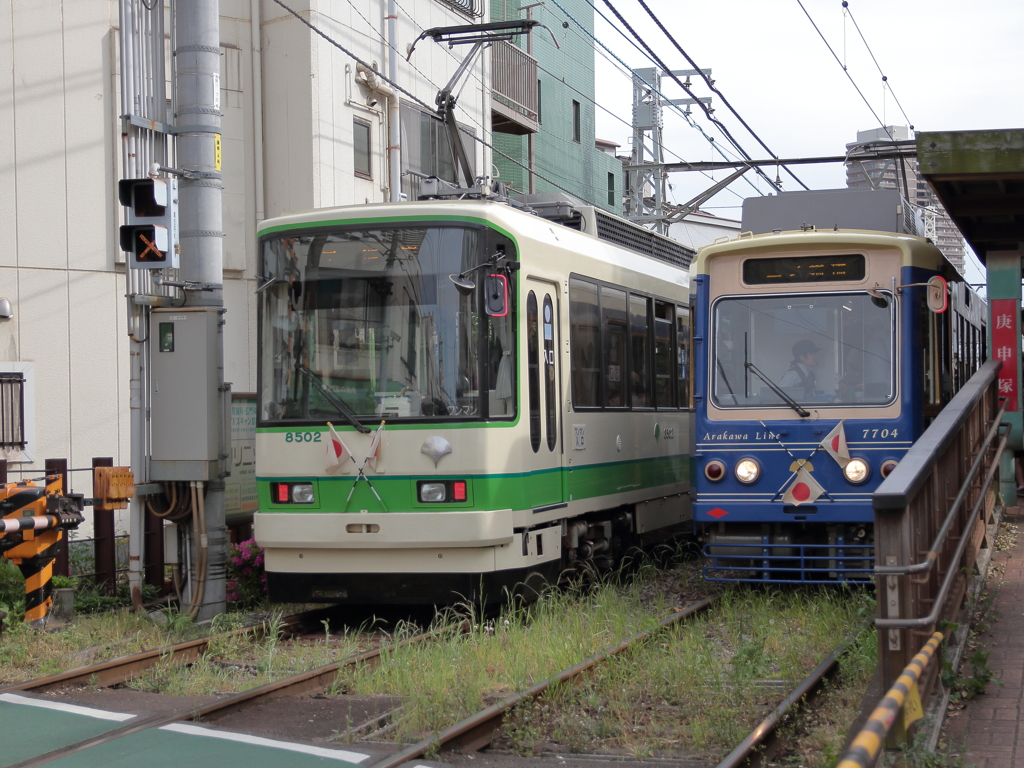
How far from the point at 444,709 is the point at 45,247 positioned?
10.9 m

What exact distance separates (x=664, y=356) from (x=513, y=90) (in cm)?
1405

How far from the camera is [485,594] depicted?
895 centimetres

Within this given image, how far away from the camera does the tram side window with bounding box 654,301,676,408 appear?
12.7m

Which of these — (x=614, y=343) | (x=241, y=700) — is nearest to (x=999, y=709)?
(x=241, y=700)

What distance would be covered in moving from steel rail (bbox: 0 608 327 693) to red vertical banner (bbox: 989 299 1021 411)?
331 inches

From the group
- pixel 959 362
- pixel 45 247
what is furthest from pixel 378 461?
pixel 45 247

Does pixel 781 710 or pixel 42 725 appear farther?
pixel 42 725

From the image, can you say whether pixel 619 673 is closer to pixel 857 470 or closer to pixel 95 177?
pixel 857 470

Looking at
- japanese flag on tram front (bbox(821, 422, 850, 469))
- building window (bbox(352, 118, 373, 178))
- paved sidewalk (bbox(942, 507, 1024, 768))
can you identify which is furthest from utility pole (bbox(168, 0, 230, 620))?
building window (bbox(352, 118, 373, 178))

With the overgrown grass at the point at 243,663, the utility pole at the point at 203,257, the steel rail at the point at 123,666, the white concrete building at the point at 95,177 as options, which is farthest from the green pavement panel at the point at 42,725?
the white concrete building at the point at 95,177

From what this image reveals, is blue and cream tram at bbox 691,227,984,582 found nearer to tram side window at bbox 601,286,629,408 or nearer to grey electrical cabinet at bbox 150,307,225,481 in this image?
tram side window at bbox 601,286,629,408

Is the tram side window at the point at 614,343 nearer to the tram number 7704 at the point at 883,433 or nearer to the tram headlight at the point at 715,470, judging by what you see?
the tram headlight at the point at 715,470

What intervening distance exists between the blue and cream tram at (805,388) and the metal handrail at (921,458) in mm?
1049

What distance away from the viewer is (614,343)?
11.4 metres
